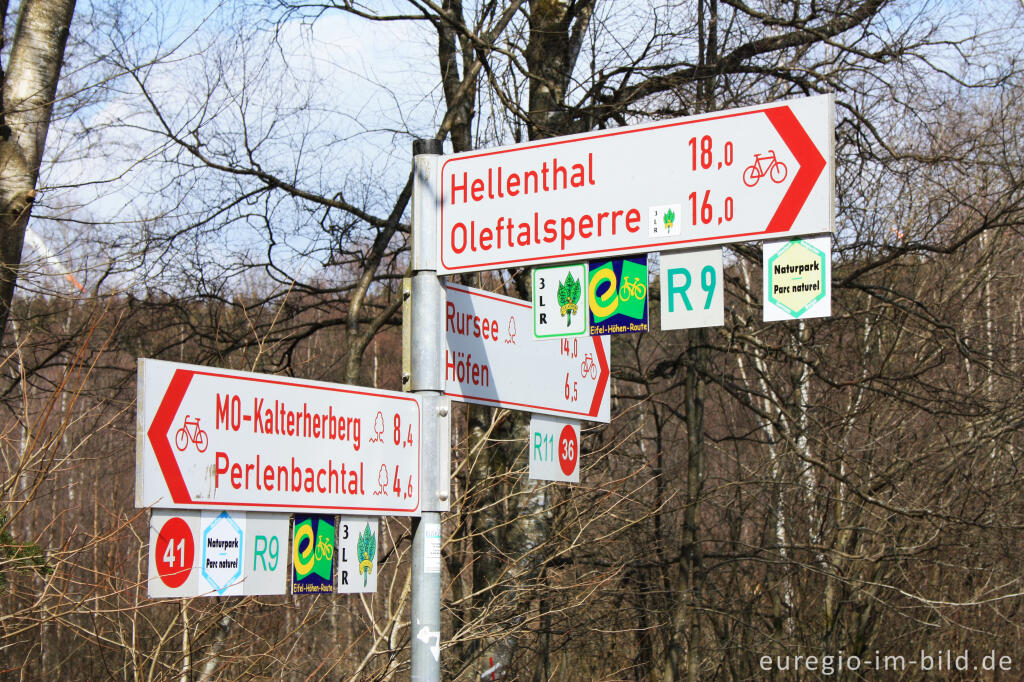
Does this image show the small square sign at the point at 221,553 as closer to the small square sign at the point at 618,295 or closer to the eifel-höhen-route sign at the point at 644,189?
the eifel-höhen-route sign at the point at 644,189

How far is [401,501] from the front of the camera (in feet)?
10.4

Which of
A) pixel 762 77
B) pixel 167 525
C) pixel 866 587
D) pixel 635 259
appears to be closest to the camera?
pixel 167 525

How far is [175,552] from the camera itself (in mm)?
2686

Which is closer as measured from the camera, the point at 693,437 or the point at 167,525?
the point at 167,525

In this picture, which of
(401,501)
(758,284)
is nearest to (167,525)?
(401,501)

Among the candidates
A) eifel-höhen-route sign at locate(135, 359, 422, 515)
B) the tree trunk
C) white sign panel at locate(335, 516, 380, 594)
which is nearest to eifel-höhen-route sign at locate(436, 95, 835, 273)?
eifel-höhen-route sign at locate(135, 359, 422, 515)

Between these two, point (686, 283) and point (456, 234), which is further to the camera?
point (456, 234)

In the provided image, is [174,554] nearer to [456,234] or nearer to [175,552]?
[175,552]

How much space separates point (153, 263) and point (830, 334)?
588cm

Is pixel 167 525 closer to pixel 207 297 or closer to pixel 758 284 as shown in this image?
pixel 207 297

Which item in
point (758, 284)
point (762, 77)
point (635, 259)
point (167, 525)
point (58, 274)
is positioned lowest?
point (167, 525)

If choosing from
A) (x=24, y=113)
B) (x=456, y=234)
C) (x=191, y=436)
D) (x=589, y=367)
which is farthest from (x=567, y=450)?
(x=24, y=113)

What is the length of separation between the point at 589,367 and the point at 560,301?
1.10 m

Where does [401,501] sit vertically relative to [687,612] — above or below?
above
